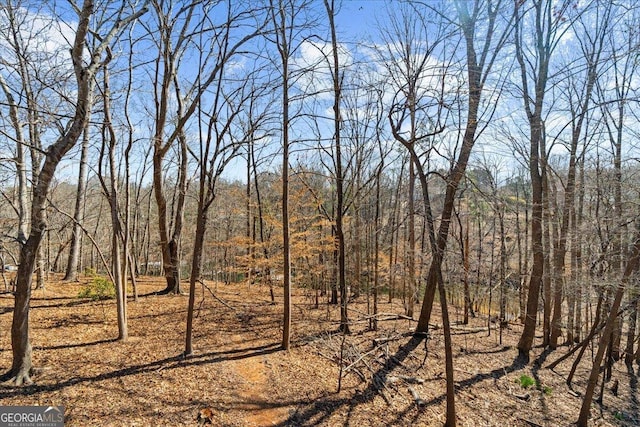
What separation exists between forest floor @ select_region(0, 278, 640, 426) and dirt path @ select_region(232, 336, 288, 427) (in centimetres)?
2

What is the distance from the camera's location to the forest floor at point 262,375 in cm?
458

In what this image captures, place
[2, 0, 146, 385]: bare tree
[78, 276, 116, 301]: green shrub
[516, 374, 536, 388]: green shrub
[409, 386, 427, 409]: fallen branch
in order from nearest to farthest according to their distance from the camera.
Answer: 1. [2, 0, 146, 385]: bare tree
2. [409, 386, 427, 409]: fallen branch
3. [516, 374, 536, 388]: green shrub
4. [78, 276, 116, 301]: green shrub

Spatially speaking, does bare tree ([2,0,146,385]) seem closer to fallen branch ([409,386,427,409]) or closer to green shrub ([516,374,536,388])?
fallen branch ([409,386,427,409])

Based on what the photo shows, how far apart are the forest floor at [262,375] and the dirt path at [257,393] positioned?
0.02 meters

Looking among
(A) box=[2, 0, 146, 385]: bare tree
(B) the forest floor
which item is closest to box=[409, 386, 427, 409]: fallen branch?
(B) the forest floor

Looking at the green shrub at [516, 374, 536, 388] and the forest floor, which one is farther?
the green shrub at [516, 374, 536, 388]

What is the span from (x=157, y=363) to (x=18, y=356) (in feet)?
6.02

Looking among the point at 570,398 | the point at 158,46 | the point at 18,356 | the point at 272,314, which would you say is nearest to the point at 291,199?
the point at 272,314

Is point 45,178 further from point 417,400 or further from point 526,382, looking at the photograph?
point 526,382

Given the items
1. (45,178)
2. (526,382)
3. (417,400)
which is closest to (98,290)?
(45,178)

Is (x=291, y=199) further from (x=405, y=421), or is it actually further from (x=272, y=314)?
(x=405, y=421)

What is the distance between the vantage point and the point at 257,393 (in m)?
5.18

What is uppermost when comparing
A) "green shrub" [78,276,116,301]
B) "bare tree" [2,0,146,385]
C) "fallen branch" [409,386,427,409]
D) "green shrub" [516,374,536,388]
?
"bare tree" [2,0,146,385]

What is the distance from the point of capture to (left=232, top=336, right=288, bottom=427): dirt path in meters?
4.62
